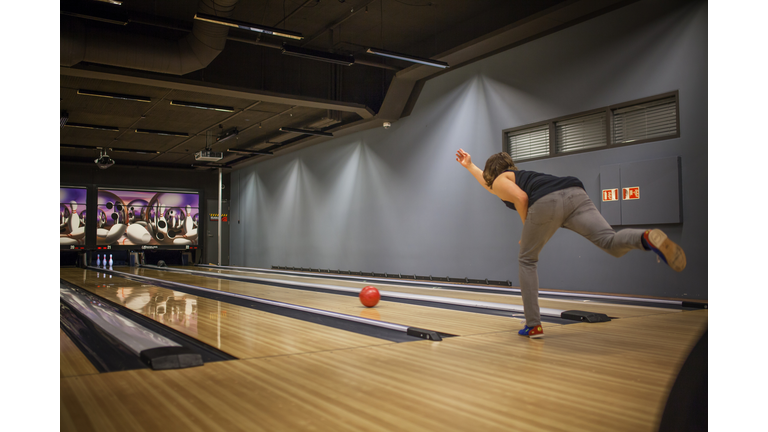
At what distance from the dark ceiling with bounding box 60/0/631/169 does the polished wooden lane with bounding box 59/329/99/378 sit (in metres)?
4.32

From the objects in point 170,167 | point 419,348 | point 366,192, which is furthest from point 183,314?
point 170,167

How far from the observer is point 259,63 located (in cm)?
897

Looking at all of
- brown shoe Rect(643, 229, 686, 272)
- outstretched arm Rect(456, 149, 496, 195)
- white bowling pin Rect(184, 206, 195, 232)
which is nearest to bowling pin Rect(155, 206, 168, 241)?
white bowling pin Rect(184, 206, 195, 232)

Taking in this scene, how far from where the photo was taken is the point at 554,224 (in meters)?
2.80

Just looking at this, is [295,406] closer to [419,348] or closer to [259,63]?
[419,348]

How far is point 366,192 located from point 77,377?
9.09 meters

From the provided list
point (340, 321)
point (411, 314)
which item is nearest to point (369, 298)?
point (411, 314)

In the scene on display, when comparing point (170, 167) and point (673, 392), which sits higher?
point (170, 167)

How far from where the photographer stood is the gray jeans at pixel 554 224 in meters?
2.72

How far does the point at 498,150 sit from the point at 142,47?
17.5 feet

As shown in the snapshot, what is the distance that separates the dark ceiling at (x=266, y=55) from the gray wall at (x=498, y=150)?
0.40 m

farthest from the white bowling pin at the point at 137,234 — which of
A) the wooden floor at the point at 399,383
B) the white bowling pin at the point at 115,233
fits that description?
the wooden floor at the point at 399,383

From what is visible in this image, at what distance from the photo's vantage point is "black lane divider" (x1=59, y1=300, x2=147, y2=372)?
2.34 metres

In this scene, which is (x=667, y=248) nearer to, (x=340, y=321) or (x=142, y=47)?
(x=340, y=321)
